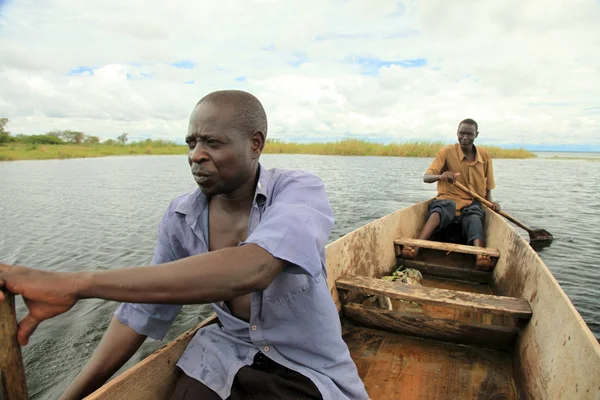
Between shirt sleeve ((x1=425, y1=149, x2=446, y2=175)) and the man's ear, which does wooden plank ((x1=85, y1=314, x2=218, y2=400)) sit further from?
→ shirt sleeve ((x1=425, y1=149, x2=446, y2=175))

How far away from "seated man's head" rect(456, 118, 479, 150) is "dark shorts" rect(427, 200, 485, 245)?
76 centimetres

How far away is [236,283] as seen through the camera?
0.97 meters

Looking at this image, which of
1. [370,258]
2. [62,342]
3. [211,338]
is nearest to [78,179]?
[62,342]

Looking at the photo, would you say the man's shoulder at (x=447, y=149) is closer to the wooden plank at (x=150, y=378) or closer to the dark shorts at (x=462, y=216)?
the dark shorts at (x=462, y=216)

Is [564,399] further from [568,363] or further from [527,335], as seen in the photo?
[527,335]

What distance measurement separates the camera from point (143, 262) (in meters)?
5.59

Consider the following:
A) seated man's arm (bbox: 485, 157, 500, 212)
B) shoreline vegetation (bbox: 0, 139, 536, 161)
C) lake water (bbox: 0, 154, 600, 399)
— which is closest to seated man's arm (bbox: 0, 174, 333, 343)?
lake water (bbox: 0, 154, 600, 399)

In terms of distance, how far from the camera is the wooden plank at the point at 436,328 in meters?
2.44

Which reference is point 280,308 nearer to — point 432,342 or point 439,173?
point 432,342

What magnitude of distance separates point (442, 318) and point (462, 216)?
256 centimetres

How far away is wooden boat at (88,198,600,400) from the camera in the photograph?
1.53 metres

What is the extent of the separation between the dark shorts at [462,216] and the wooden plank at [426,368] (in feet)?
7.58

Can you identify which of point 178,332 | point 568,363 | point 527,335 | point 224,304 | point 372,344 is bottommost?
point 178,332

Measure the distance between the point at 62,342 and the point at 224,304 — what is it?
10.1ft
